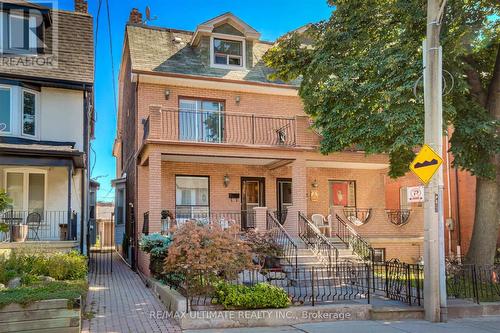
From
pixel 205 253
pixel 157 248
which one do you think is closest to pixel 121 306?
pixel 157 248

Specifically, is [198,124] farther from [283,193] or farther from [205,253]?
[205,253]

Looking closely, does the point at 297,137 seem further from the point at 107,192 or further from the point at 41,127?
the point at 107,192

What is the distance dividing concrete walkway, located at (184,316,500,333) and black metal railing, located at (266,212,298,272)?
4273mm

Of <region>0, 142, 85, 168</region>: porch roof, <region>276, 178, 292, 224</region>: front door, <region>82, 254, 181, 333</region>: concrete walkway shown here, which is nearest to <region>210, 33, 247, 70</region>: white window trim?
<region>276, 178, 292, 224</region>: front door

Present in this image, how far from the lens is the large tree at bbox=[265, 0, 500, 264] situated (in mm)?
11461

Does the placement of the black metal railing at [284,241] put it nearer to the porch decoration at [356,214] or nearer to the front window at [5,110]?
the porch decoration at [356,214]

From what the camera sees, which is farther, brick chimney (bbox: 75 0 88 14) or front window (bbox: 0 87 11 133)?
brick chimney (bbox: 75 0 88 14)

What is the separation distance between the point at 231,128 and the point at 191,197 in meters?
2.93

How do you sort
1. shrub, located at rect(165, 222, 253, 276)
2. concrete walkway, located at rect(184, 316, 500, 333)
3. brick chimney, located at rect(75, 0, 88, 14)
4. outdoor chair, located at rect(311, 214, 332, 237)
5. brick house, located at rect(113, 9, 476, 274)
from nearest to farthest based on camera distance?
concrete walkway, located at rect(184, 316, 500, 333)
shrub, located at rect(165, 222, 253, 276)
brick house, located at rect(113, 9, 476, 274)
outdoor chair, located at rect(311, 214, 332, 237)
brick chimney, located at rect(75, 0, 88, 14)

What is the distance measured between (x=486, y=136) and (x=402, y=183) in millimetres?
9405

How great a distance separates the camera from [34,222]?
1502 centimetres

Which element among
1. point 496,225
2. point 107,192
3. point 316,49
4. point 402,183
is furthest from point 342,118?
point 107,192

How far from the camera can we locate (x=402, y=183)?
21.2 m

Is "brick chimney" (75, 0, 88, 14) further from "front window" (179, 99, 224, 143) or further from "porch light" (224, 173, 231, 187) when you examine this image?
"porch light" (224, 173, 231, 187)
